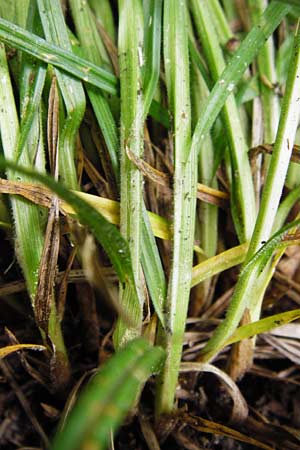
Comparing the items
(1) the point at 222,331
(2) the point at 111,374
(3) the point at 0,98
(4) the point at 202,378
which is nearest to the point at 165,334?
(1) the point at 222,331

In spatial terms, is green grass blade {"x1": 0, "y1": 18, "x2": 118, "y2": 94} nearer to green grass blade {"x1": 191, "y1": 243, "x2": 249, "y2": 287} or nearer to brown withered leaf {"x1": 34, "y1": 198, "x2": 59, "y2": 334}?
brown withered leaf {"x1": 34, "y1": 198, "x2": 59, "y2": 334}

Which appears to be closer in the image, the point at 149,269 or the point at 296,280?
the point at 149,269

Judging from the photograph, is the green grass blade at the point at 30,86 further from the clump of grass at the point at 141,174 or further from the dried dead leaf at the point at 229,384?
the dried dead leaf at the point at 229,384

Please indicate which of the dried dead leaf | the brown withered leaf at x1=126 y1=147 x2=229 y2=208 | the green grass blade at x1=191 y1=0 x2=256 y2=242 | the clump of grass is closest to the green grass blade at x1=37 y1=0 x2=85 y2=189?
the clump of grass

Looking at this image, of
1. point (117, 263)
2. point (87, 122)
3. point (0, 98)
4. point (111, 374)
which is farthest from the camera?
point (87, 122)

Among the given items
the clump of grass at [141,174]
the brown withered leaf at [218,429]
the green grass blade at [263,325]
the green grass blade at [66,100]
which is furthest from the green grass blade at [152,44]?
the brown withered leaf at [218,429]

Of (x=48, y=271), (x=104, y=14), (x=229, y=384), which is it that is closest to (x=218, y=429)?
(x=229, y=384)

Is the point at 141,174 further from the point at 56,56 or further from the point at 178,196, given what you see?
the point at 56,56

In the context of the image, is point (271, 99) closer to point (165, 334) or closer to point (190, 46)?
point (190, 46)
